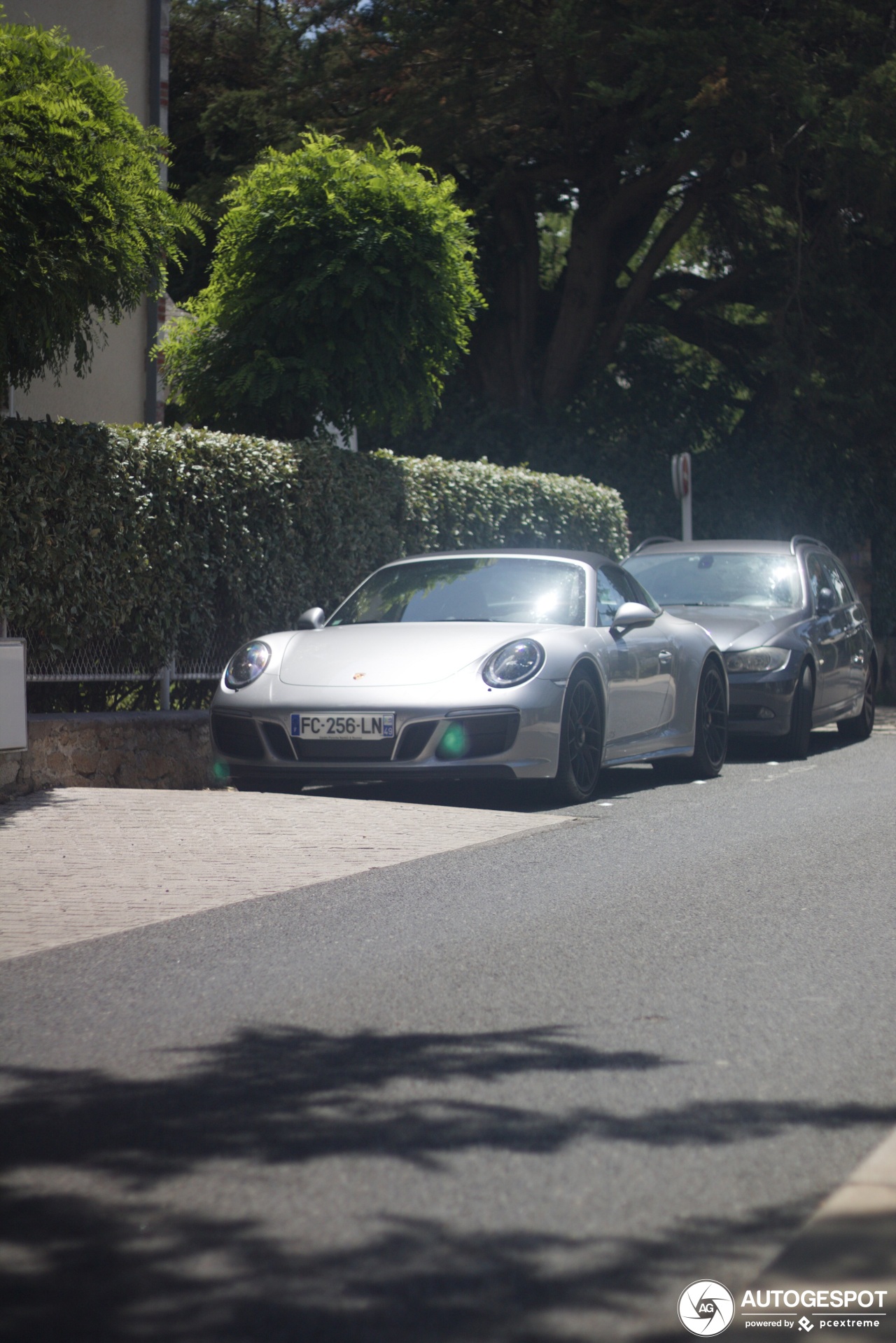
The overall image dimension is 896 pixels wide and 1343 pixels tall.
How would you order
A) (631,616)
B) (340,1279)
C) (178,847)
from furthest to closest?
(631,616) → (178,847) → (340,1279)

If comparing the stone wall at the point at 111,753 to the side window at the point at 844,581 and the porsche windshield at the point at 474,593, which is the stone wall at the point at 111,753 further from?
the side window at the point at 844,581

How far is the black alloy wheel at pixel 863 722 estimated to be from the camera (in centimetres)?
1544

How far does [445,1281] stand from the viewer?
9.48 feet

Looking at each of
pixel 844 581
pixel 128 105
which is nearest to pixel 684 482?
pixel 844 581

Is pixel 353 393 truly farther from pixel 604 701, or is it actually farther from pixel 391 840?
pixel 391 840

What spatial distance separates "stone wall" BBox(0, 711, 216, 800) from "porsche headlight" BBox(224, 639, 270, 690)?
0.67 m

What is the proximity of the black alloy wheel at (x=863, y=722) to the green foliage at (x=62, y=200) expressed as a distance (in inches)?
310

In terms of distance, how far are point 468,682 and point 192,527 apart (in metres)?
3.14

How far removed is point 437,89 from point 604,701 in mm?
14272

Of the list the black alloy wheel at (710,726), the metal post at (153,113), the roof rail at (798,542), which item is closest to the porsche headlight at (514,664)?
the black alloy wheel at (710,726)

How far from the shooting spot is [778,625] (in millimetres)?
→ 13430

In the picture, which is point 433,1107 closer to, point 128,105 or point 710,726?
point 710,726

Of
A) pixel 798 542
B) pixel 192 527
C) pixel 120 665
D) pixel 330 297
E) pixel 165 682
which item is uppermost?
pixel 330 297

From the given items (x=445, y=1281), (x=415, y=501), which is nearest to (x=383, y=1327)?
(x=445, y=1281)
